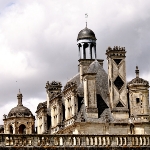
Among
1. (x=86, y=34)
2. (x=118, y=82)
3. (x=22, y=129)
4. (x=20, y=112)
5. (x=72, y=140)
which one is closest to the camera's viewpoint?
(x=72, y=140)

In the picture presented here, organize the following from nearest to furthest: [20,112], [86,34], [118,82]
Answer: [118,82], [86,34], [20,112]

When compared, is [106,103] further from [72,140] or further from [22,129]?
[72,140]

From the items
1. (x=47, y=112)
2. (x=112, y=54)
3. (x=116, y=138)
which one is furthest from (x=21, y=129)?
(x=116, y=138)

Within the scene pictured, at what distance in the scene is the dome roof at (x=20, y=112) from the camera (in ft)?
220

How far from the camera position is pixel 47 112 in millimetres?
66500

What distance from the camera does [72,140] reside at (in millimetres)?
32062

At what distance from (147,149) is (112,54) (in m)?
25.0

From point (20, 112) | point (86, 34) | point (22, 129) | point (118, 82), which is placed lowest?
point (22, 129)

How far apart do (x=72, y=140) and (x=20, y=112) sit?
35326 millimetres

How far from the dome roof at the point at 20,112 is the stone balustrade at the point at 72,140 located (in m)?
35.0

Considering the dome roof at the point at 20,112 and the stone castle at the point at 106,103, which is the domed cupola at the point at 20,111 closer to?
the dome roof at the point at 20,112

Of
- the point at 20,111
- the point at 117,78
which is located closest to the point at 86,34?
the point at 117,78

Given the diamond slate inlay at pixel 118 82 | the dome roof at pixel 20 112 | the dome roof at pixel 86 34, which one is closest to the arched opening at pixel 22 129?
the dome roof at pixel 20 112

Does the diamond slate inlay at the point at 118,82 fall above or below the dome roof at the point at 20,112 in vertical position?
above
